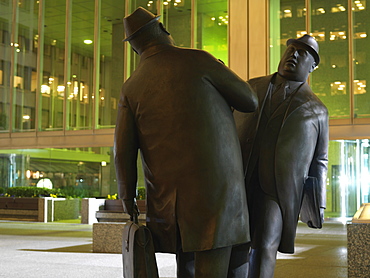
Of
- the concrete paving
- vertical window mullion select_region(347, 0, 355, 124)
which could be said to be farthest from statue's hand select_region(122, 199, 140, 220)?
vertical window mullion select_region(347, 0, 355, 124)

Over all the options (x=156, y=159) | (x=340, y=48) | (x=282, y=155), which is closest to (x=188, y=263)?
(x=156, y=159)

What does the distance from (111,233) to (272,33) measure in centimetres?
1030

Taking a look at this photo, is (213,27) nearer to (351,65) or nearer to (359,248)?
(351,65)

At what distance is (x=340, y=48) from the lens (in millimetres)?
17688

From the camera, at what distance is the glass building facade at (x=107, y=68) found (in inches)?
698

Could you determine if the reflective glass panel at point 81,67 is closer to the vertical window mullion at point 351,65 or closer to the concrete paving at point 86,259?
the concrete paving at point 86,259

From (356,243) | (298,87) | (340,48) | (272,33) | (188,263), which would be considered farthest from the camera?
(272,33)

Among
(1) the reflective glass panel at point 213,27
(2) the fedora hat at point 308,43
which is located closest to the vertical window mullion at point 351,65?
(1) the reflective glass panel at point 213,27

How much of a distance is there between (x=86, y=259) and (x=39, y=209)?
13.3 m

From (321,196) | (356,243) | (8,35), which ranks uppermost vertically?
(8,35)

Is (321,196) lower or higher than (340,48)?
lower

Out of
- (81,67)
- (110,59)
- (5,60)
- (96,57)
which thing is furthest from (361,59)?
(5,60)

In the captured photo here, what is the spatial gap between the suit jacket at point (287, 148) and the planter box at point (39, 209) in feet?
65.0

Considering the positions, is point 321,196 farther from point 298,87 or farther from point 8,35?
point 8,35
